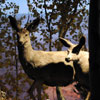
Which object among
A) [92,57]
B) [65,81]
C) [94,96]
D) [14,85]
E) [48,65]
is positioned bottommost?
[14,85]

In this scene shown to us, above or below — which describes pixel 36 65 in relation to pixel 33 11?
below

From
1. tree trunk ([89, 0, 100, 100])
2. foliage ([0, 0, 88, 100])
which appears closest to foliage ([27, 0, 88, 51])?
foliage ([0, 0, 88, 100])

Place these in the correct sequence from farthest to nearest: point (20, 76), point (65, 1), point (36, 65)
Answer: point (20, 76), point (65, 1), point (36, 65)

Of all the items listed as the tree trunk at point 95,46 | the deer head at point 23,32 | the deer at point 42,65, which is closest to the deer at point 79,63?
the deer at point 42,65

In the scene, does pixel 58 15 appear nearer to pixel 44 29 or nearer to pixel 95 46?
pixel 44 29

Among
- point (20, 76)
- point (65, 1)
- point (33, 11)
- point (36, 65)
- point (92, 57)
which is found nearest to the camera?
point (92, 57)

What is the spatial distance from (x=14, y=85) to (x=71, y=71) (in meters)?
4.13

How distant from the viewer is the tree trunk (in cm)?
118

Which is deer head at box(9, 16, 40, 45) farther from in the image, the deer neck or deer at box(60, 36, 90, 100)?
deer at box(60, 36, 90, 100)

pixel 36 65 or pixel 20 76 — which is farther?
pixel 20 76

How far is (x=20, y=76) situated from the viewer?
23.5ft

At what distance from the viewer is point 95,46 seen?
119 cm

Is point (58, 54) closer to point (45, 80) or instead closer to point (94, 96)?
point (45, 80)

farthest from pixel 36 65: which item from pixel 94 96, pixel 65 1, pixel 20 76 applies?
pixel 20 76
